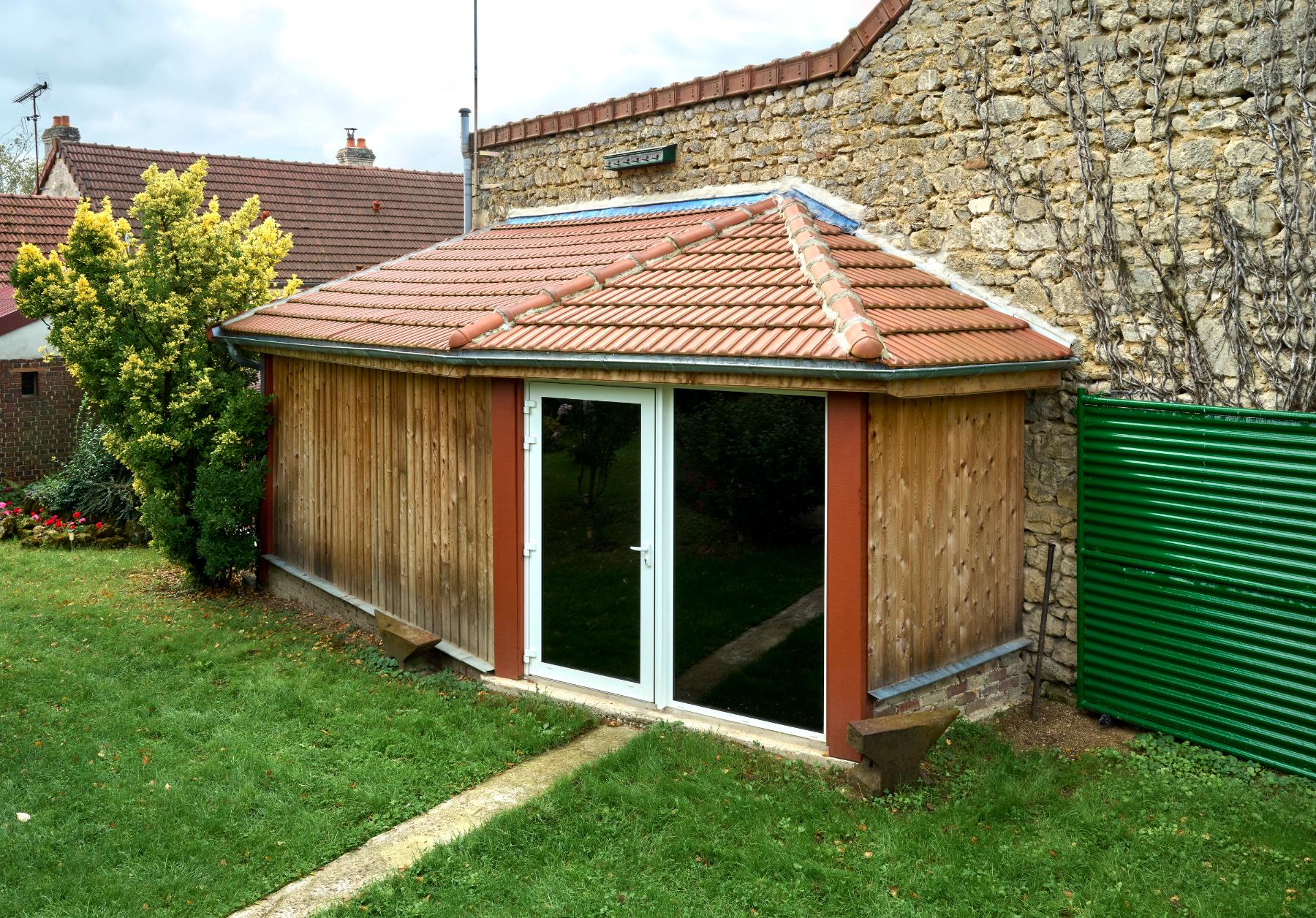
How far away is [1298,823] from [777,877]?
2928 mm

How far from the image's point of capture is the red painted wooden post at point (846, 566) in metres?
6.61

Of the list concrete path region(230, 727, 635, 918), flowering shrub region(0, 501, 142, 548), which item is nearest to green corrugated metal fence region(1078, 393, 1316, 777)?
concrete path region(230, 727, 635, 918)

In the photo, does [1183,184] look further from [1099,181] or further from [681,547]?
[681,547]

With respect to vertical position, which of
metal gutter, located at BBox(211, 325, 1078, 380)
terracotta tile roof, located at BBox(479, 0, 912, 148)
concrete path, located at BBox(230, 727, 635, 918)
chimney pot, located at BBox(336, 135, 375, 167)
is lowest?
concrete path, located at BBox(230, 727, 635, 918)

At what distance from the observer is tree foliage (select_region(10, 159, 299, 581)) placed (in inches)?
430

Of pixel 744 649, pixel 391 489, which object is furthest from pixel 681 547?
pixel 391 489

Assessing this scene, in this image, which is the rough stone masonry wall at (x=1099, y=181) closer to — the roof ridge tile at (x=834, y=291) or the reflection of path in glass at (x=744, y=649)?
the roof ridge tile at (x=834, y=291)

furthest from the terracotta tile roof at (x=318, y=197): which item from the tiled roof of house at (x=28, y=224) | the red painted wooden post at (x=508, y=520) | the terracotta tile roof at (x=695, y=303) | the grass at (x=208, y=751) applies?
the red painted wooden post at (x=508, y=520)

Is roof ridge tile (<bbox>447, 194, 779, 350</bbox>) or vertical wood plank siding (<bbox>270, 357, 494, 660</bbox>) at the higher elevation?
roof ridge tile (<bbox>447, 194, 779, 350</bbox>)

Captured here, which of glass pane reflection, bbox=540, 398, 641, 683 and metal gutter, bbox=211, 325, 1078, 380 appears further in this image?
glass pane reflection, bbox=540, 398, 641, 683

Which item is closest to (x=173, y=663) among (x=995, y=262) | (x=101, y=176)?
(x=995, y=262)

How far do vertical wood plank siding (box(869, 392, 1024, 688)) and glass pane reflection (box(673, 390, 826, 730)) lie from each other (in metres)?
0.41

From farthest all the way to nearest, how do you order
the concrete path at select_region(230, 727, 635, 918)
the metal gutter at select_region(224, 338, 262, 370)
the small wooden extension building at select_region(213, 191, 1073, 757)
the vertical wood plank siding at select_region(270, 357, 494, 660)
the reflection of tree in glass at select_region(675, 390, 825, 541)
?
the metal gutter at select_region(224, 338, 262, 370)
the vertical wood plank siding at select_region(270, 357, 494, 660)
the reflection of tree in glass at select_region(675, 390, 825, 541)
the small wooden extension building at select_region(213, 191, 1073, 757)
the concrete path at select_region(230, 727, 635, 918)

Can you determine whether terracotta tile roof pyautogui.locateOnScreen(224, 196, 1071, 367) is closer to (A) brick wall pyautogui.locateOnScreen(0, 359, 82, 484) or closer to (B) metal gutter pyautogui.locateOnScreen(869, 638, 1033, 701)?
(B) metal gutter pyautogui.locateOnScreen(869, 638, 1033, 701)
